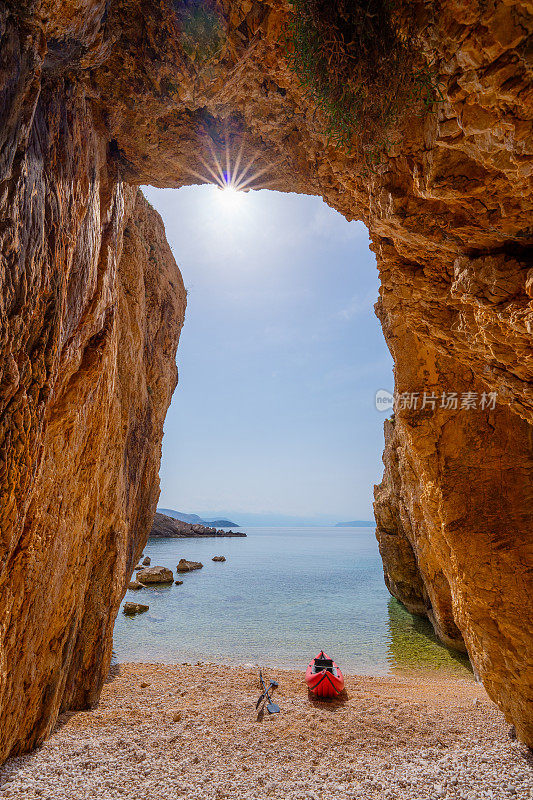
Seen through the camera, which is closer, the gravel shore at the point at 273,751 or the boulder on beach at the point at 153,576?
the gravel shore at the point at 273,751

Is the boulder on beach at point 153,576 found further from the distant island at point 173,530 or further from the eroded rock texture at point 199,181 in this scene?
the distant island at point 173,530

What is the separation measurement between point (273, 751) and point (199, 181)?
1303cm

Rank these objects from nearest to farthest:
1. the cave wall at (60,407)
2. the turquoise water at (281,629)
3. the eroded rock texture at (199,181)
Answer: the eroded rock texture at (199,181), the cave wall at (60,407), the turquoise water at (281,629)

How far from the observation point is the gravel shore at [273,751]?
5930 mm

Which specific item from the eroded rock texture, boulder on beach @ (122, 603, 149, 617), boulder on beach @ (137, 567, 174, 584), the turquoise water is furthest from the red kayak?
boulder on beach @ (137, 567, 174, 584)

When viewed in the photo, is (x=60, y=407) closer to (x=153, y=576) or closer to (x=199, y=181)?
(x=199, y=181)

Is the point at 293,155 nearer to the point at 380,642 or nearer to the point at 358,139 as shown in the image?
the point at 358,139

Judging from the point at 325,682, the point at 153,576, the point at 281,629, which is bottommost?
the point at 153,576

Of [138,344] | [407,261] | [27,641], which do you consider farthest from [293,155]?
[27,641]

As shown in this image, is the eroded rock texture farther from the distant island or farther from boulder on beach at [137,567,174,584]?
the distant island

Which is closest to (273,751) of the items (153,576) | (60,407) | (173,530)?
(60,407)

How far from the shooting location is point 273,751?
7492 millimetres

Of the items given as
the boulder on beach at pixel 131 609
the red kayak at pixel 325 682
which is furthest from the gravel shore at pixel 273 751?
the boulder on beach at pixel 131 609

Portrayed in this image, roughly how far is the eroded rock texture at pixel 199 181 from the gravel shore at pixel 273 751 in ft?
3.02
